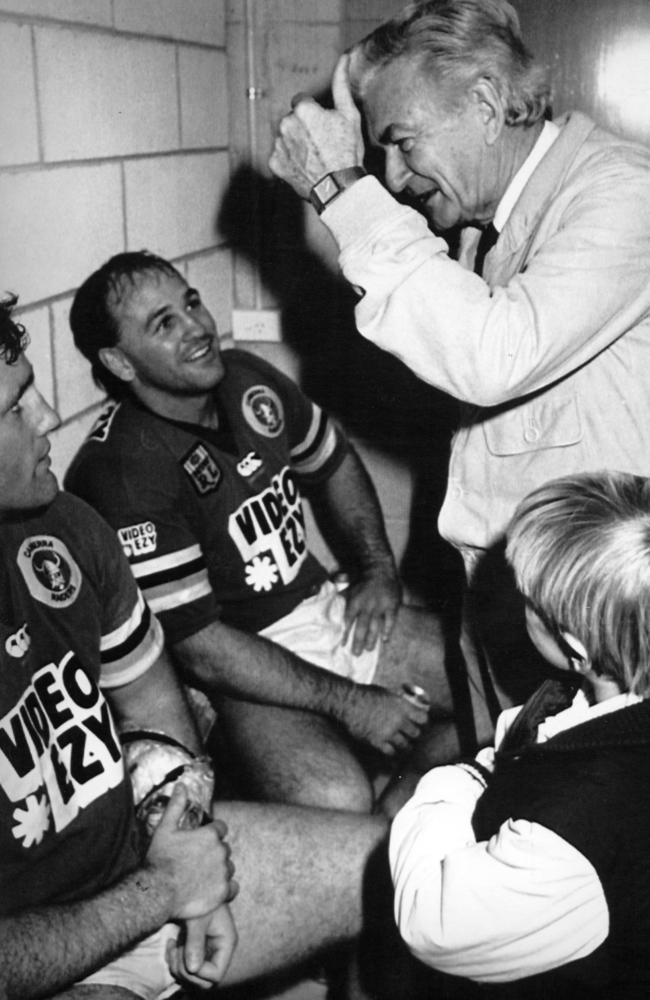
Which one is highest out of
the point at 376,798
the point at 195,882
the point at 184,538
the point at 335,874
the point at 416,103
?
the point at 416,103

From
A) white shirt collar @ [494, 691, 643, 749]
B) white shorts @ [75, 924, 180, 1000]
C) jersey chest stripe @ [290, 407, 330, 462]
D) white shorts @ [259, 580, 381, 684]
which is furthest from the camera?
jersey chest stripe @ [290, 407, 330, 462]

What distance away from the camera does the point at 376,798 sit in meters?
2.23

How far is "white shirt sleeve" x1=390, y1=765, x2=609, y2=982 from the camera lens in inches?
42.4

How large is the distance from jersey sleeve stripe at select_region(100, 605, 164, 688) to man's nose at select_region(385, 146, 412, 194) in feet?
3.11

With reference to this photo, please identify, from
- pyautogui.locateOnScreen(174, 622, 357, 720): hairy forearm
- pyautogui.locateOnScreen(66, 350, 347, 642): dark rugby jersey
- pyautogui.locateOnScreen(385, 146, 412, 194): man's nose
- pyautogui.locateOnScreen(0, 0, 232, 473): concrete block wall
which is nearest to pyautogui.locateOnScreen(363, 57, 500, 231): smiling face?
pyautogui.locateOnScreen(385, 146, 412, 194): man's nose

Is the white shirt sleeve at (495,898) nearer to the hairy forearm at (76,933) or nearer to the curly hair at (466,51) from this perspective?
the hairy forearm at (76,933)

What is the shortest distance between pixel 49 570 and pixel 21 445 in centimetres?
22

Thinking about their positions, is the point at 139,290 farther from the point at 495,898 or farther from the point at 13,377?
the point at 495,898

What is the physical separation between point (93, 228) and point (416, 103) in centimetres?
88

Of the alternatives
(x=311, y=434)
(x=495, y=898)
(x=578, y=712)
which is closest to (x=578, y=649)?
(x=578, y=712)

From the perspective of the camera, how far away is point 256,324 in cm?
297

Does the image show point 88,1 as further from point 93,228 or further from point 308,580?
point 308,580

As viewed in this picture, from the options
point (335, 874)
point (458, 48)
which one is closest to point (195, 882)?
point (335, 874)

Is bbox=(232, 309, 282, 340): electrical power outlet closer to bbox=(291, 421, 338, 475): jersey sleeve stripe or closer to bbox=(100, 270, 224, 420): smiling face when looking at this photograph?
bbox=(291, 421, 338, 475): jersey sleeve stripe
